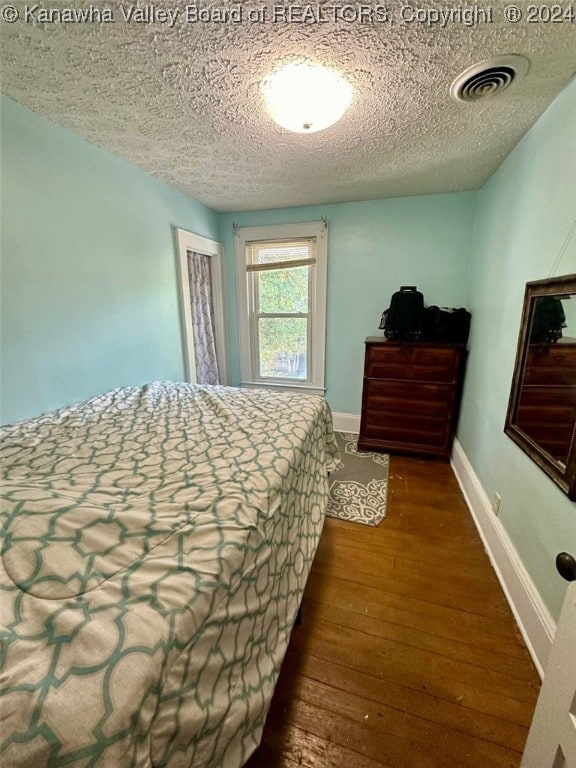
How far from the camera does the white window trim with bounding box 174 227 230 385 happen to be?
107 inches

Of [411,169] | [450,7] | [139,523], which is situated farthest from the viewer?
[411,169]

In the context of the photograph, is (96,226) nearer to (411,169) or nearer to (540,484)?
(411,169)

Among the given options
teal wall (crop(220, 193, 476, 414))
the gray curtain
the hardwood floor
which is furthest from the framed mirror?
the gray curtain

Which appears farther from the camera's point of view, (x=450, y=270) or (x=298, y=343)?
(x=298, y=343)

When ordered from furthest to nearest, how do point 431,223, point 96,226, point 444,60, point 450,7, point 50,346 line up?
1. point 431,223
2. point 96,226
3. point 50,346
4. point 444,60
5. point 450,7

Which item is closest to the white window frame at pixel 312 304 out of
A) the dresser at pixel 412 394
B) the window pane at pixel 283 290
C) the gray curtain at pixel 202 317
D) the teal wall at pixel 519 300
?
the window pane at pixel 283 290

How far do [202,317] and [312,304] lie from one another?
1.23 metres

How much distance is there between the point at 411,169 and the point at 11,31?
2239mm

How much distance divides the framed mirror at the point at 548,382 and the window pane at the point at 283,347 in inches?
85.0

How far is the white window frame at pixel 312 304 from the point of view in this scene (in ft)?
10.2

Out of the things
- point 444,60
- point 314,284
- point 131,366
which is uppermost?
point 444,60

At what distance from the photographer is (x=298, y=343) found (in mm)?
3465

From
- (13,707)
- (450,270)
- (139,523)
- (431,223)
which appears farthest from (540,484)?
(431,223)

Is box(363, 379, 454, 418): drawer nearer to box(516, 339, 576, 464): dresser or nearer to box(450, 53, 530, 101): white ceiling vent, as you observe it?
box(516, 339, 576, 464): dresser
